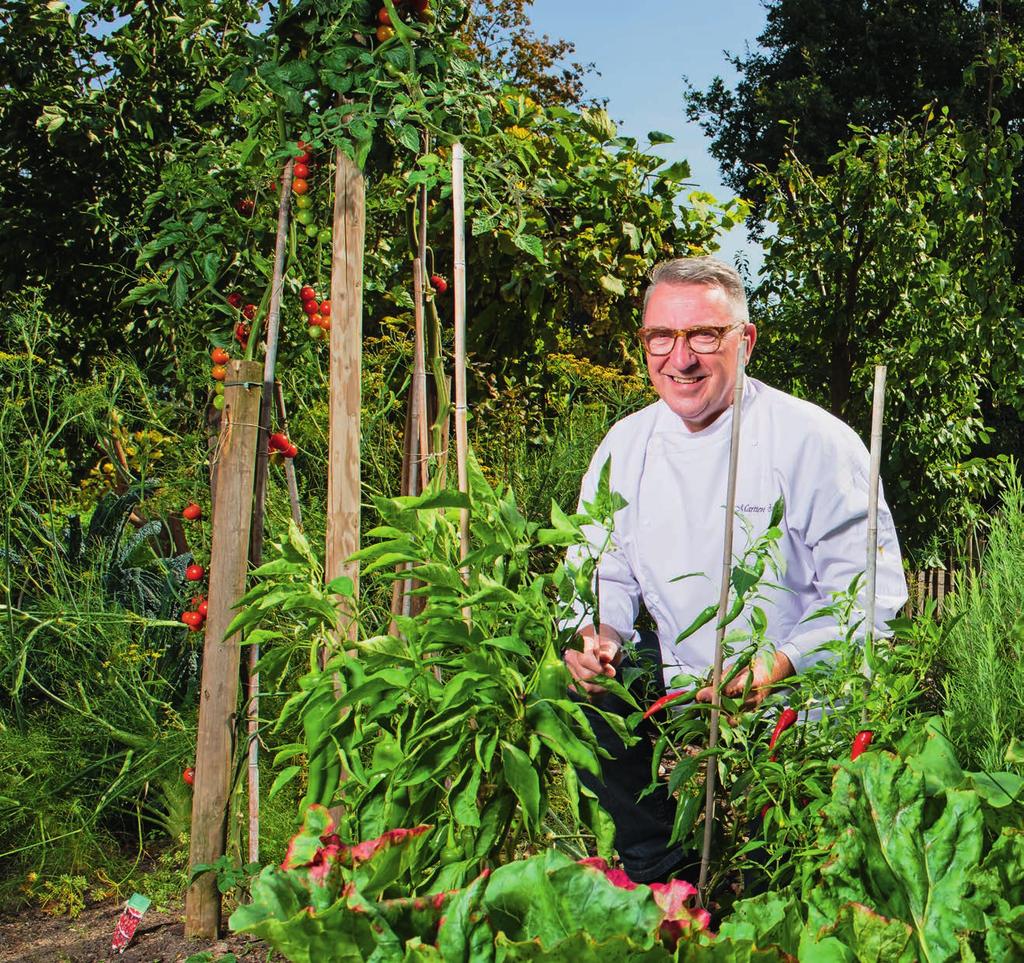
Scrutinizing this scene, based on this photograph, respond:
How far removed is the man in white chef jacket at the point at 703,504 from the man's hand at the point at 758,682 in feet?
0.71

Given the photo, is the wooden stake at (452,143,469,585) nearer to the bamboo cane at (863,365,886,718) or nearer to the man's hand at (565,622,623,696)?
the man's hand at (565,622,623,696)

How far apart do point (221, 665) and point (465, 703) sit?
1.38 metres

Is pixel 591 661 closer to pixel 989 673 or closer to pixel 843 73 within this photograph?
pixel 989 673

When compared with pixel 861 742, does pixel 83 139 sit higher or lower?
higher

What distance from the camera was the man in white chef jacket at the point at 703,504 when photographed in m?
2.43

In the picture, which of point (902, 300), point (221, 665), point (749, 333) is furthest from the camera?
point (902, 300)

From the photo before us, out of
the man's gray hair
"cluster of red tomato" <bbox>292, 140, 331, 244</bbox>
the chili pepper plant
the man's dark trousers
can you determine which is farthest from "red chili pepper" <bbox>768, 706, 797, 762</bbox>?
"cluster of red tomato" <bbox>292, 140, 331, 244</bbox>

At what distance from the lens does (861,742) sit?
5.04ft

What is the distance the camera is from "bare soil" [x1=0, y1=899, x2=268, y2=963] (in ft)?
9.02

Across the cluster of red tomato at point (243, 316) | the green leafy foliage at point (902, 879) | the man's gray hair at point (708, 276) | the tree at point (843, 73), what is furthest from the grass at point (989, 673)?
the tree at point (843, 73)

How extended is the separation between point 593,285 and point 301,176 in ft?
6.38

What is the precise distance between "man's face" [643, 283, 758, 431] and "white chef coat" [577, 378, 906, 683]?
0.17ft

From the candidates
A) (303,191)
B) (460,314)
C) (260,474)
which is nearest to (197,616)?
(260,474)

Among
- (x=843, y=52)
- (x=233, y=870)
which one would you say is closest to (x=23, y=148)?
(x=233, y=870)
